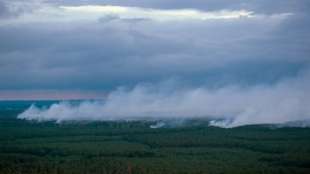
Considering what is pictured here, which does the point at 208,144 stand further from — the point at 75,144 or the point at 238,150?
the point at 75,144

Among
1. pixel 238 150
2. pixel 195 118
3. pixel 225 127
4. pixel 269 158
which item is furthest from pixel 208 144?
pixel 195 118

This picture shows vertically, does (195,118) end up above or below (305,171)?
above

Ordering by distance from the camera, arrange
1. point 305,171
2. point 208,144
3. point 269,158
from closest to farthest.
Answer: point 305,171, point 269,158, point 208,144

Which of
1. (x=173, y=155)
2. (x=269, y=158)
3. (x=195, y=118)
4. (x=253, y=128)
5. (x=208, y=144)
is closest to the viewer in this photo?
(x=269, y=158)

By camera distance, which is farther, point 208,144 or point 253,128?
point 253,128

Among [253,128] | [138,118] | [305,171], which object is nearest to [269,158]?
[305,171]

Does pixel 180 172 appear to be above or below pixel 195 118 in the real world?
below

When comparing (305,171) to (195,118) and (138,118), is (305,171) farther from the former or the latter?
(138,118)
